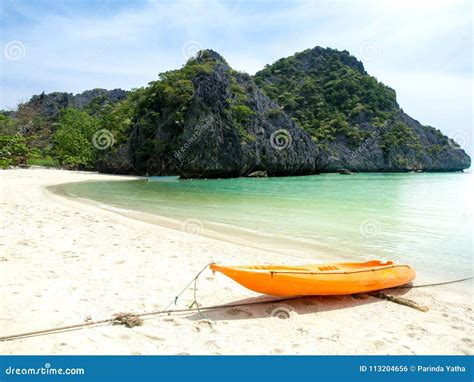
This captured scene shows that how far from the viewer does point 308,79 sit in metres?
86.8

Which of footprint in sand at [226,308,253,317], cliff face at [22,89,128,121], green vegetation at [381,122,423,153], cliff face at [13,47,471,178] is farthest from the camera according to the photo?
cliff face at [22,89,128,121]

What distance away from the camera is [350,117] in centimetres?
8069

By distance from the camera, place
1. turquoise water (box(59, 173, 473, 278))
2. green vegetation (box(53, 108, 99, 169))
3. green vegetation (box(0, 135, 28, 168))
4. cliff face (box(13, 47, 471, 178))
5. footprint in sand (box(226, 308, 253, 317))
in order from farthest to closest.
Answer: green vegetation (box(53, 108, 99, 169))
cliff face (box(13, 47, 471, 178))
green vegetation (box(0, 135, 28, 168))
turquoise water (box(59, 173, 473, 278))
footprint in sand (box(226, 308, 253, 317))

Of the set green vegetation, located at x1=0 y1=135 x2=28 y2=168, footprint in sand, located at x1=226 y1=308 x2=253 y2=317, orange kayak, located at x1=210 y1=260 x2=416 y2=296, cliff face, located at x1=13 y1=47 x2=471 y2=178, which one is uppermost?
cliff face, located at x1=13 y1=47 x2=471 y2=178

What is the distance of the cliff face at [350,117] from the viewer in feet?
247

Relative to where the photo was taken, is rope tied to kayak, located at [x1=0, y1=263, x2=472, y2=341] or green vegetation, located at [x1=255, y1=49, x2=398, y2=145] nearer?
rope tied to kayak, located at [x1=0, y1=263, x2=472, y2=341]

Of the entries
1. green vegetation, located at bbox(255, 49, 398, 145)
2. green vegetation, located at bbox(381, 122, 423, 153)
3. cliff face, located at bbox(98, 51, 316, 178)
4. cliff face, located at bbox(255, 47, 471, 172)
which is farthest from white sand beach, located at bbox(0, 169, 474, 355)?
green vegetation, located at bbox(381, 122, 423, 153)

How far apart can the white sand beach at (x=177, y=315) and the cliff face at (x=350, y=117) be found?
2460 inches

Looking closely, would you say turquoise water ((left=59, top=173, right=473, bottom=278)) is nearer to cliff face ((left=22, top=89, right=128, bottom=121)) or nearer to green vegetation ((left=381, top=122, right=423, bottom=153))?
green vegetation ((left=381, top=122, right=423, bottom=153))

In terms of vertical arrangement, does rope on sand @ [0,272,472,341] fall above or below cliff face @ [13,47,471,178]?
below

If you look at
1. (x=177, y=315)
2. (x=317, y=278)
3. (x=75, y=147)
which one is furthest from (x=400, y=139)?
(x=177, y=315)

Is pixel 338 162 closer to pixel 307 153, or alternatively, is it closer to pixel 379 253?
pixel 307 153

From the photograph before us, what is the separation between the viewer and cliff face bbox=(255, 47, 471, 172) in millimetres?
75438

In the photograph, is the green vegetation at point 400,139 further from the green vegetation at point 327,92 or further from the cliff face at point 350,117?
the green vegetation at point 327,92
